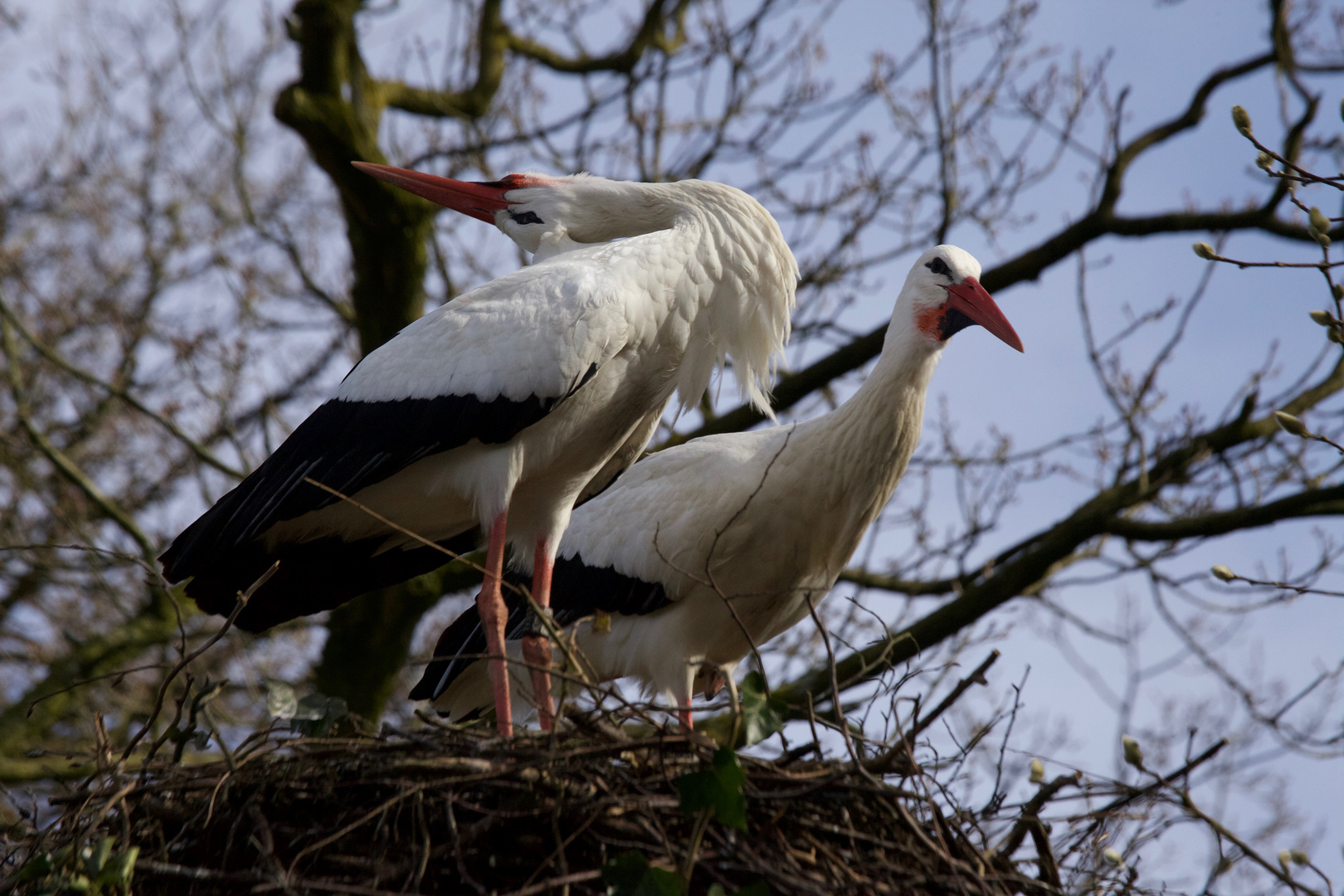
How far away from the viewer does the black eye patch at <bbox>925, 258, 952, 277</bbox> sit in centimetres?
466

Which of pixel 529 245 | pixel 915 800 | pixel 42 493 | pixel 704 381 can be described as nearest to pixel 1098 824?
pixel 915 800

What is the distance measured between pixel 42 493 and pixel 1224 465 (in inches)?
283

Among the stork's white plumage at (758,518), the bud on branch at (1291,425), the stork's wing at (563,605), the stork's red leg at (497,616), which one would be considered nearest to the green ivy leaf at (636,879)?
the stork's red leg at (497,616)

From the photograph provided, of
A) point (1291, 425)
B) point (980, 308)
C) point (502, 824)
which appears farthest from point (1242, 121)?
point (502, 824)

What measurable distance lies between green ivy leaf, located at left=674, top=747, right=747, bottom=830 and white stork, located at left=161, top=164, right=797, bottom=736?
1.31 metres

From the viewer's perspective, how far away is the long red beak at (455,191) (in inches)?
179

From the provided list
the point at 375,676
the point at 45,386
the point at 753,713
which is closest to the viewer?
the point at 753,713

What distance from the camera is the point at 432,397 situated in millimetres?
3844

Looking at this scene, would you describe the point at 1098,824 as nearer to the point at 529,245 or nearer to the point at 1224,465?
the point at 529,245

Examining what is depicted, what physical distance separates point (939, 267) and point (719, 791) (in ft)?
8.98

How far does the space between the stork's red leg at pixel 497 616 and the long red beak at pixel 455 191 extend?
4.04 feet

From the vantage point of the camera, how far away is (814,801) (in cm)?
286

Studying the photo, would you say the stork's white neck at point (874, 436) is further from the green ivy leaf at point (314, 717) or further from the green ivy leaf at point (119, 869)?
the green ivy leaf at point (119, 869)

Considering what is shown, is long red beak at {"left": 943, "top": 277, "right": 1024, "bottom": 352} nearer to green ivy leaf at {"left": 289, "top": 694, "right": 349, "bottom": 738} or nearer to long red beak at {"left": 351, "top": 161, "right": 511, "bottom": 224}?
long red beak at {"left": 351, "top": 161, "right": 511, "bottom": 224}
